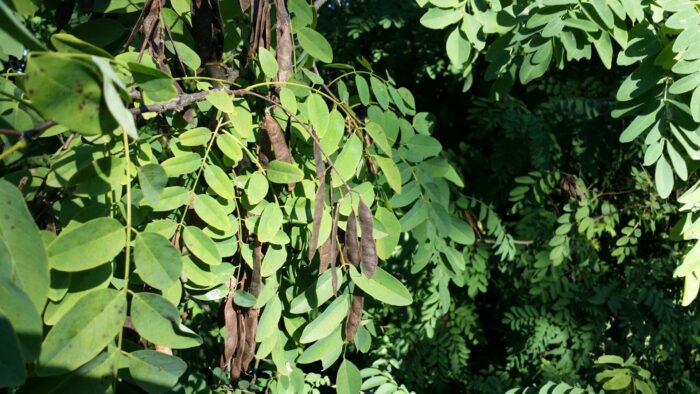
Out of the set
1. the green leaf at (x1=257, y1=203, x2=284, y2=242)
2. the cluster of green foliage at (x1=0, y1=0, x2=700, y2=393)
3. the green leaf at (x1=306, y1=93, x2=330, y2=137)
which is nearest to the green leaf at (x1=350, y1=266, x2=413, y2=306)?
the cluster of green foliage at (x1=0, y1=0, x2=700, y2=393)

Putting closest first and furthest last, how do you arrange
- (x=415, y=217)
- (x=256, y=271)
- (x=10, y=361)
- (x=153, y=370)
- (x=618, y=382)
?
(x=10, y=361) → (x=153, y=370) → (x=256, y=271) → (x=415, y=217) → (x=618, y=382)

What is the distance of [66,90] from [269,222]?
0.49 meters

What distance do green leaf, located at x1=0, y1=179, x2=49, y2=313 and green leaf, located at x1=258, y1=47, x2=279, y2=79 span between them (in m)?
0.49

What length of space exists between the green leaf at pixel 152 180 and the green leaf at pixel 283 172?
22 cm

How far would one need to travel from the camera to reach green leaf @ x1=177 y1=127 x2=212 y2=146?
1055mm

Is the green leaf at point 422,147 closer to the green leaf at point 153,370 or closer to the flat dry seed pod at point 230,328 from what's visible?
the flat dry seed pod at point 230,328

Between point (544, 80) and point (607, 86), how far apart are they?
26cm

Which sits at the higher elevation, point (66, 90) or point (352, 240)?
point (66, 90)

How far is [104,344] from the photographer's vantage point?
2.49 feet

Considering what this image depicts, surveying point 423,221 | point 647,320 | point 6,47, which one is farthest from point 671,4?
point 647,320

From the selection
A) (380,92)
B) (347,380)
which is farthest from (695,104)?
(347,380)

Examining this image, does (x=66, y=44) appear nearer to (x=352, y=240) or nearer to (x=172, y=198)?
(x=172, y=198)

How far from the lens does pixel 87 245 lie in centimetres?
82

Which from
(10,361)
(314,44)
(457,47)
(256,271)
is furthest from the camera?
(457,47)
